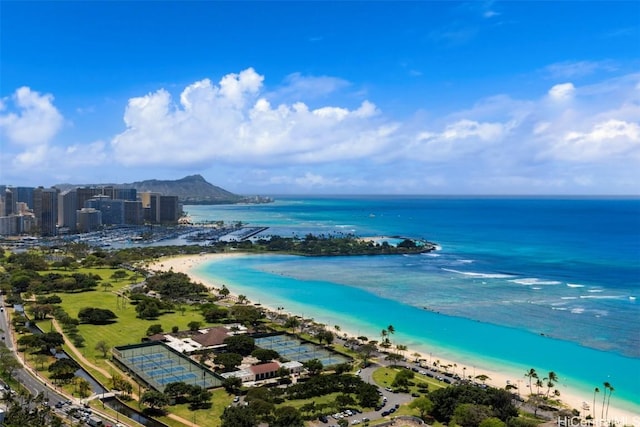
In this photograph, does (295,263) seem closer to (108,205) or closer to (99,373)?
(99,373)

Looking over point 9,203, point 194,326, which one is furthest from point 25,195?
point 194,326

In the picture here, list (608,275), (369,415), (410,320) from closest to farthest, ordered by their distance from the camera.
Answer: (369,415), (410,320), (608,275)

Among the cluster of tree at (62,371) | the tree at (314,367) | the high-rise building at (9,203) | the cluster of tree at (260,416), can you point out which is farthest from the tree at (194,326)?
the high-rise building at (9,203)

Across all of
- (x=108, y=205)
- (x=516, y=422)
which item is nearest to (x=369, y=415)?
(x=516, y=422)

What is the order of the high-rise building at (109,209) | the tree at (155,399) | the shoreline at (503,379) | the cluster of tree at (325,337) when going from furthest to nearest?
the high-rise building at (109,209), the cluster of tree at (325,337), the shoreline at (503,379), the tree at (155,399)

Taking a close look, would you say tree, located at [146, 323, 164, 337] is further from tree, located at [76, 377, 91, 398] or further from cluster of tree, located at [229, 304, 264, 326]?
tree, located at [76, 377, 91, 398]

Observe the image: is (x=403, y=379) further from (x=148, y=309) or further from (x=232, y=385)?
(x=148, y=309)

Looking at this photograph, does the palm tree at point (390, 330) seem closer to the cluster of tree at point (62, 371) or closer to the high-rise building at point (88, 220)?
the cluster of tree at point (62, 371)
